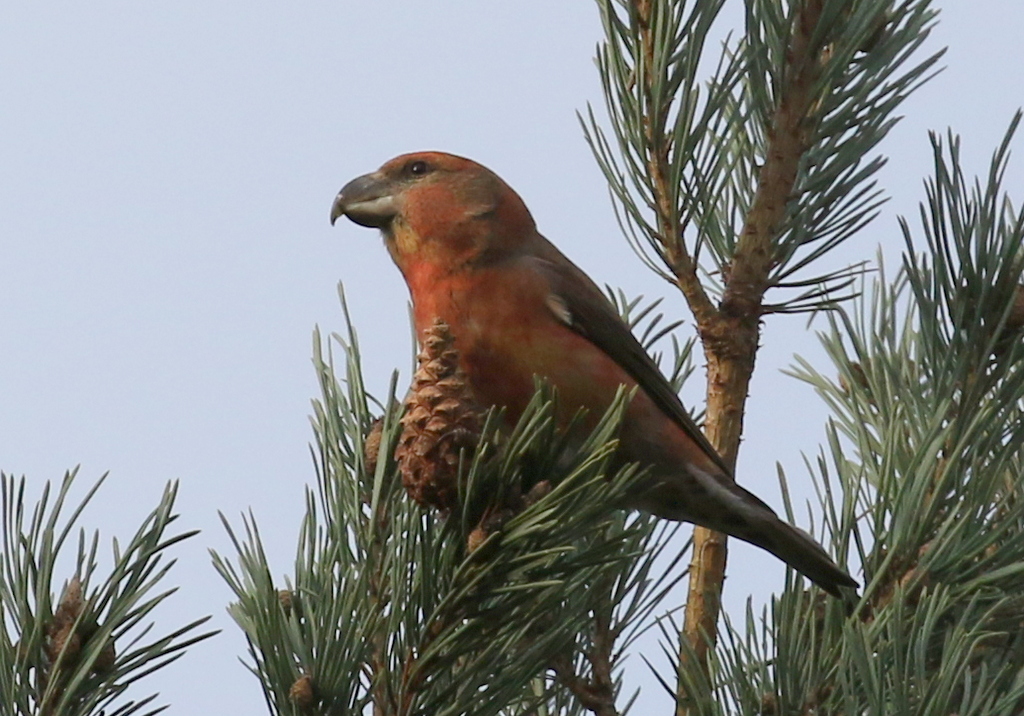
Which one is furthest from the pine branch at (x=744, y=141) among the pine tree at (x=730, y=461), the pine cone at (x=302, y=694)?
the pine cone at (x=302, y=694)

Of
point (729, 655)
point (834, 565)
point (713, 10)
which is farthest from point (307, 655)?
point (713, 10)

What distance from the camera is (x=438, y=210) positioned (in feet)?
10.1

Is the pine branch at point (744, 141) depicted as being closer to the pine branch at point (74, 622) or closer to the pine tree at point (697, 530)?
the pine tree at point (697, 530)

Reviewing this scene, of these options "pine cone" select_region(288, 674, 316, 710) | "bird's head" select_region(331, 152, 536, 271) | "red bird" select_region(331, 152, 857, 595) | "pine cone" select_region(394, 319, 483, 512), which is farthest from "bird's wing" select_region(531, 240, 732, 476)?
"pine cone" select_region(288, 674, 316, 710)

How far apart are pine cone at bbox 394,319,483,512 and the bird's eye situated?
1475 millimetres

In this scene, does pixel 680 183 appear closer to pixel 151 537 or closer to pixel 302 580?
pixel 302 580

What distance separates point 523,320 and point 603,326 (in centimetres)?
18

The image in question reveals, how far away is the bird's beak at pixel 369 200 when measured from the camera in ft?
10.2

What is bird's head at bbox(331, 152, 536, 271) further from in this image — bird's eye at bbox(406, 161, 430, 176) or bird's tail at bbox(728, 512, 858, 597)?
bird's tail at bbox(728, 512, 858, 597)

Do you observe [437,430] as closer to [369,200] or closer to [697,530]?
[697,530]

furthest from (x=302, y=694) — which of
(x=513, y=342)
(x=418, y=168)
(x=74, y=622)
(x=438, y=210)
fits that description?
(x=418, y=168)

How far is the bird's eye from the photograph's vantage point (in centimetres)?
322

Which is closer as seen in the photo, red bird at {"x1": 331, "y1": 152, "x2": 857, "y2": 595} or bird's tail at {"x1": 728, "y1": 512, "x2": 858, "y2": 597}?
bird's tail at {"x1": 728, "y1": 512, "x2": 858, "y2": 597}

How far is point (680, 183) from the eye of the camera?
225cm
